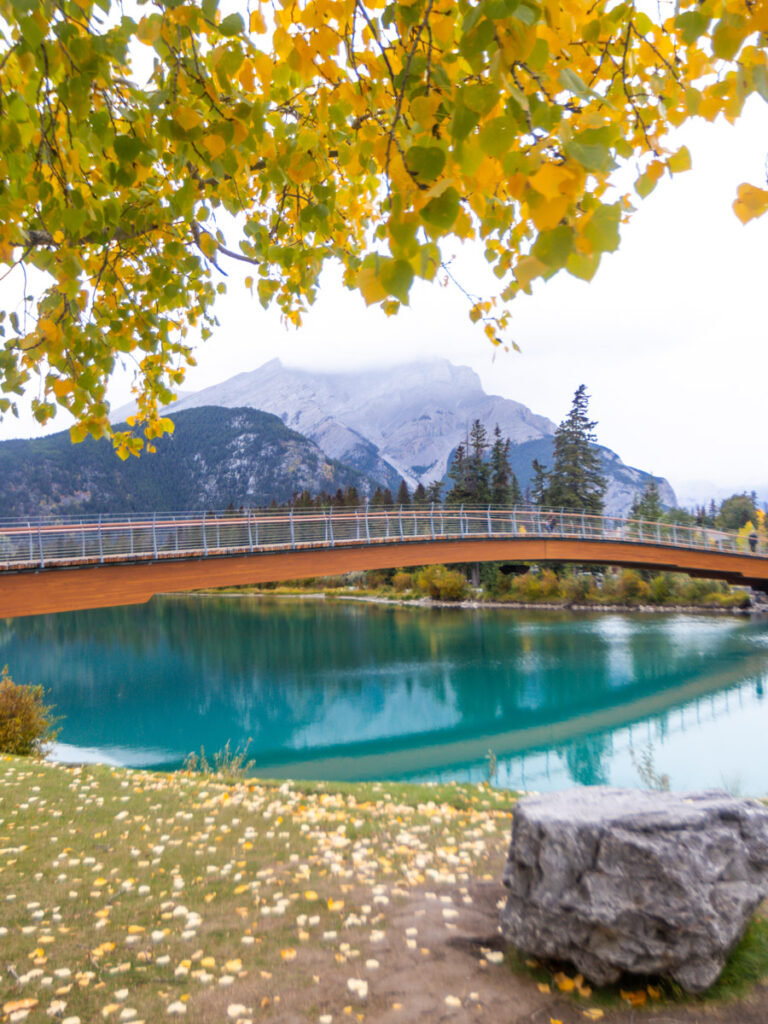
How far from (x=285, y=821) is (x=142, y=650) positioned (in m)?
24.5

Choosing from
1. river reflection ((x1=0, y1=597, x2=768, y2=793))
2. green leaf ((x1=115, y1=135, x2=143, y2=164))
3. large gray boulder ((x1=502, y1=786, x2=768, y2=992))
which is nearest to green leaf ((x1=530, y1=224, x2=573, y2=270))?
green leaf ((x1=115, y1=135, x2=143, y2=164))

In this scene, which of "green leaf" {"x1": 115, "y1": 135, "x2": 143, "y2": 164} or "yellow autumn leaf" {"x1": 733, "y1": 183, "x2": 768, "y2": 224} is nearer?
"yellow autumn leaf" {"x1": 733, "y1": 183, "x2": 768, "y2": 224}

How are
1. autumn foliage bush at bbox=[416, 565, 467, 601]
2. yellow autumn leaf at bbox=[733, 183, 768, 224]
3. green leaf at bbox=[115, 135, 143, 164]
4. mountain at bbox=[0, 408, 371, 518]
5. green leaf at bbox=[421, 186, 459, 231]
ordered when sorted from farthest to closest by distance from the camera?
mountain at bbox=[0, 408, 371, 518] → autumn foliage bush at bbox=[416, 565, 467, 601] → green leaf at bbox=[115, 135, 143, 164] → yellow autumn leaf at bbox=[733, 183, 768, 224] → green leaf at bbox=[421, 186, 459, 231]

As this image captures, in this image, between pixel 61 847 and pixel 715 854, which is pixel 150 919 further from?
pixel 715 854

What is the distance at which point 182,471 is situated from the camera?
160750mm

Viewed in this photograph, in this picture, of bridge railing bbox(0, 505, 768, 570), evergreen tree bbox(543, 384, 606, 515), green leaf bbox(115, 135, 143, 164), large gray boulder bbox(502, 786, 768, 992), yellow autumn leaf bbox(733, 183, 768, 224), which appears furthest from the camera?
evergreen tree bbox(543, 384, 606, 515)

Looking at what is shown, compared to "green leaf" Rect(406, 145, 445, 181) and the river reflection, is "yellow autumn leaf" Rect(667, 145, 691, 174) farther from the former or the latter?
the river reflection

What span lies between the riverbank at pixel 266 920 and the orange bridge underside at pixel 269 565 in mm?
8091

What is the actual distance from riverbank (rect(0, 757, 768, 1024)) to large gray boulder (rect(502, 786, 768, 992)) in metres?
0.17

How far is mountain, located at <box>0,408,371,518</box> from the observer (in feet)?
437

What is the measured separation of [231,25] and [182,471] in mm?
167307

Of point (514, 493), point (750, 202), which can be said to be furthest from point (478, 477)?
point (750, 202)

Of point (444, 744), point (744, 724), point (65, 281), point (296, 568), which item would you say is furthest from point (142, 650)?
point (65, 281)

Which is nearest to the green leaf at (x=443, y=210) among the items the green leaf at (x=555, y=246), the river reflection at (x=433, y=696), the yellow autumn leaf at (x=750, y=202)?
the green leaf at (x=555, y=246)
